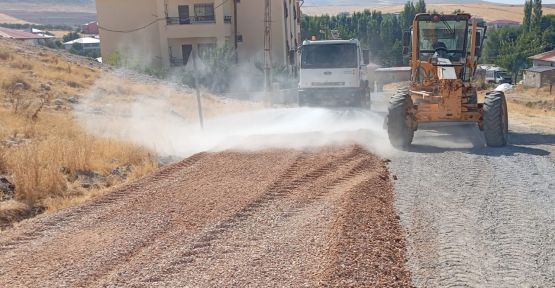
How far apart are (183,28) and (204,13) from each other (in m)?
2.70

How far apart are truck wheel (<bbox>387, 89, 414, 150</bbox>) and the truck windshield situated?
22.1 feet

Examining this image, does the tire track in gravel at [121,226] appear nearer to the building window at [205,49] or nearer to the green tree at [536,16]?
the building window at [205,49]

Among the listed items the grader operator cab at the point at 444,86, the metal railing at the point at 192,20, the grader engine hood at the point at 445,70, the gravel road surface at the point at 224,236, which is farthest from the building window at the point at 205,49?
the gravel road surface at the point at 224,236

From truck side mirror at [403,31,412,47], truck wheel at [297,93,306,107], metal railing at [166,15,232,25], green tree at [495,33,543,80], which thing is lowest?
green tree at [495,33,543,80]

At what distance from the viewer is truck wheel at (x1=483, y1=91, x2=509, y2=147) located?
48.1 ft

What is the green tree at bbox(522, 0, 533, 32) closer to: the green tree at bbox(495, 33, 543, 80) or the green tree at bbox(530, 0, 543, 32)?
the green tree at bbox(530, 0, 543, 32)

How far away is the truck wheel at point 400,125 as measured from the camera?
49.3ft

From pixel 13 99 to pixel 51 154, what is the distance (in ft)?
29.6

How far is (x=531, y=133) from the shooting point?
57.8 feet

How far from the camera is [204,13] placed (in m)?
49.1

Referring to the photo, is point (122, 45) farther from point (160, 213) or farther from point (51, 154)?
point (160, 213)

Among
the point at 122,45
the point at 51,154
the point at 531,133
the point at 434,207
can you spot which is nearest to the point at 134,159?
the point at 51,154

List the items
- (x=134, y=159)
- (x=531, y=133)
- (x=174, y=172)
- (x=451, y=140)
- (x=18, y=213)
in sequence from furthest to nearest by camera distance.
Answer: (x=531, y=133) < (x=451, y=140) < (x=134, y=159) < (x=174, y=172) < (x=18, y=213)

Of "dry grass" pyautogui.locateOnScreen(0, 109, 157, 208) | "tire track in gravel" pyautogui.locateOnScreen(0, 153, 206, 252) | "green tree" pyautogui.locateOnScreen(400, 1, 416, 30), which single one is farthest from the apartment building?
"green tree" pyautogui.locateOnScreen(400, 1, 416, 30)
